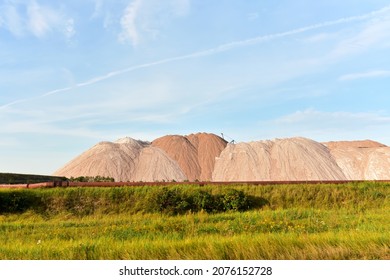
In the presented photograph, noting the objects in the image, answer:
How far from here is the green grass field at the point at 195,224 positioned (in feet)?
27.1

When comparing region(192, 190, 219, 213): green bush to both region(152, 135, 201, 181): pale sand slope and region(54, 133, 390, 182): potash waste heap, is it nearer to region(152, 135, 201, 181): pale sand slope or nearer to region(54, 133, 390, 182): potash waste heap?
region(54, 133, 390, 182): potash waste heap

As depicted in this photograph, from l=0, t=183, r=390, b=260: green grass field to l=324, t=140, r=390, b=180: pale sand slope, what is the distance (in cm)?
3059

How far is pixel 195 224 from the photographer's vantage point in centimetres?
1828

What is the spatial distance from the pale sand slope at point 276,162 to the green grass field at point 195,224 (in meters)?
29.1

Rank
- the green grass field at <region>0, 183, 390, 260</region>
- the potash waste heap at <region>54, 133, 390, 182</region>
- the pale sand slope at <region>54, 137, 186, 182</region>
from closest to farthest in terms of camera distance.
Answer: the green grass field at <region>0, 183, 390, 260</region>
the potash waste heap at <region>54, 133, 390, 182</region>
the pale sand slope at <region>54, 137, 186, 182</region>

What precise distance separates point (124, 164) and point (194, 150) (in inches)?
537

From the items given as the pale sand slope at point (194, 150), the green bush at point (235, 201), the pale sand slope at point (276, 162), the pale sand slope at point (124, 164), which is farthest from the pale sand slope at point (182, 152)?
the green bush at point (235, 201)

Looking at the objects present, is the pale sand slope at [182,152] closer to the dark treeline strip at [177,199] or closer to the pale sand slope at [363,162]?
the pale sand slope at [363,162]

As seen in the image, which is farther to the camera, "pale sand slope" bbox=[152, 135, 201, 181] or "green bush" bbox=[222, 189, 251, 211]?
"pale sand slope" bbox=[152, 135, 201, 181]

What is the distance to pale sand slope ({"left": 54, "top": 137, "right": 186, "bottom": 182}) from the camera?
61094 millimetres

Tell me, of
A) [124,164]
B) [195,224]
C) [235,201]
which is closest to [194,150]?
[124,164]

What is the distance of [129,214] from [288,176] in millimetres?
38529

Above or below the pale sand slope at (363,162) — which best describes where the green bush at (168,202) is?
below

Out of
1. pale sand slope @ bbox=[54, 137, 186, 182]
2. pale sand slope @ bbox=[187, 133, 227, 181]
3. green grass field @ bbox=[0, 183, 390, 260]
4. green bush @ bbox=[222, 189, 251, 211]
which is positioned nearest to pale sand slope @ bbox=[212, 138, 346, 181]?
pale sand slope @ bbox=[187, 133, 227, 181]
